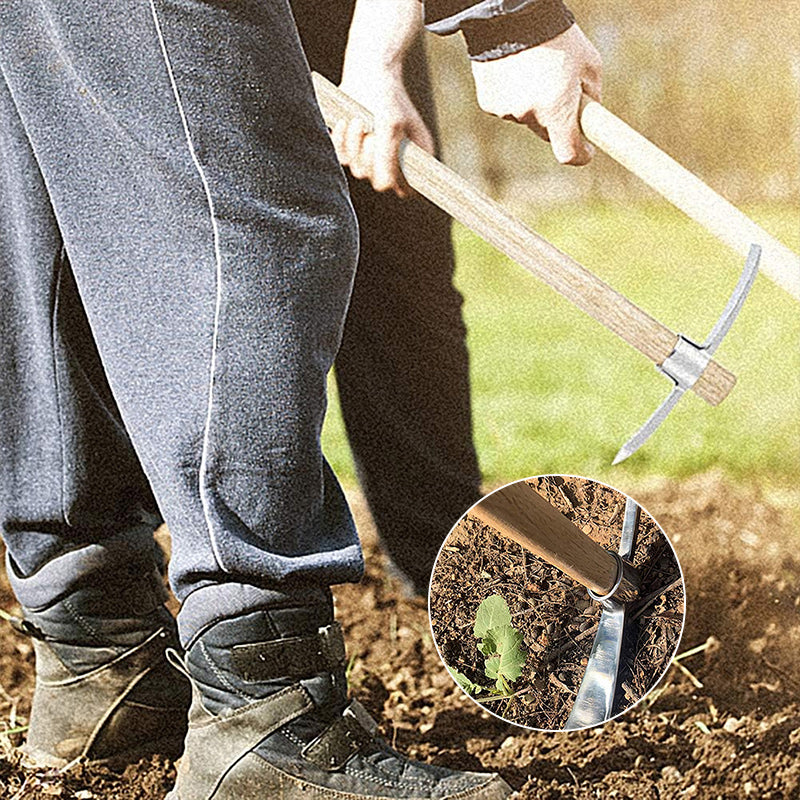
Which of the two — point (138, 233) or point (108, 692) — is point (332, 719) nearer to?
point (108, 692)

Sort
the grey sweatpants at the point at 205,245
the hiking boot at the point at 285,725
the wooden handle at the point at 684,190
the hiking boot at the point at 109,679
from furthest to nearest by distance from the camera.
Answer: the hiking boot at the point at 109,679
the wooden handle at the point at 684,190
the hiking boot at the point at 285,725
the grey sweatpants at the point at 205,245

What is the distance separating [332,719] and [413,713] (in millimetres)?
334

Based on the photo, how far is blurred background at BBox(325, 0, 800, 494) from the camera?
1.34 metres

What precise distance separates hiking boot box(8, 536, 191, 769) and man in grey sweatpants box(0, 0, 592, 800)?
0.53ft

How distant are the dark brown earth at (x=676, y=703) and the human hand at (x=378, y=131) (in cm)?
49

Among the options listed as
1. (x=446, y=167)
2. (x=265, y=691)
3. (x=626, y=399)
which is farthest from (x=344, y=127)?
(x=265, y=691)

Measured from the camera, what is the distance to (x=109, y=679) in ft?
4.64

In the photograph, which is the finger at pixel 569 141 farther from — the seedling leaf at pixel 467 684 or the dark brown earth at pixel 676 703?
the seedling leaf at pixel 467 684

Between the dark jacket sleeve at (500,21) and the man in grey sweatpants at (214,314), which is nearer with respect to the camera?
the man in grey sweatpants at (214,314)

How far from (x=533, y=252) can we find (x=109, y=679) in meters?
0.72

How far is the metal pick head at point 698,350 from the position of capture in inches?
49.6

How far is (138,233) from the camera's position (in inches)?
43.4

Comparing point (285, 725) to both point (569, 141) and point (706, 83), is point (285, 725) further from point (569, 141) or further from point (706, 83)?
point (706, 83)

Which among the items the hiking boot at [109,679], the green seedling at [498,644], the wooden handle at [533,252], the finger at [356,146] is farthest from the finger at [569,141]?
the hiking boot at [109,679]
